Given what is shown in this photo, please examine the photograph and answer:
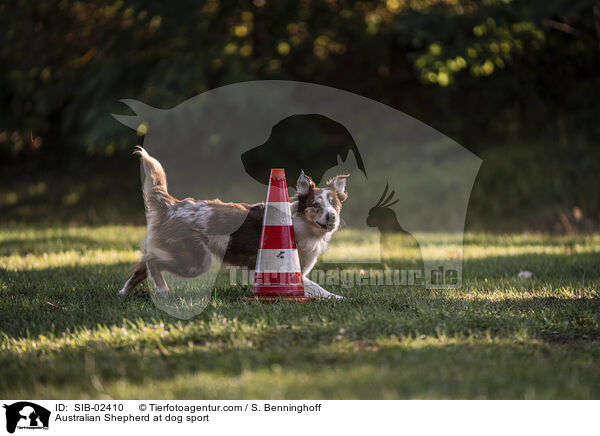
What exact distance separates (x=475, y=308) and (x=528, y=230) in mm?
8251

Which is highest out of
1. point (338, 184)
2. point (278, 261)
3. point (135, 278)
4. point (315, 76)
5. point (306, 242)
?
point (315, 76)

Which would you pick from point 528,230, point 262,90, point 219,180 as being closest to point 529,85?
point 528,230

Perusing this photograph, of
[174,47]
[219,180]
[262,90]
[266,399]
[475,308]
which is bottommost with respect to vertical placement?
[266,399]

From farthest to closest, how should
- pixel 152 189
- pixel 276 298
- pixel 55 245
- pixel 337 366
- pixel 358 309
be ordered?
pixel 55 245 < pixel 152 189 < pixel 276 298 < pixel 358 309 < pixel 337 366

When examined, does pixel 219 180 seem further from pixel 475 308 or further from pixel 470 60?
pixel 475 308

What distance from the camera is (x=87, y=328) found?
14.7 feet

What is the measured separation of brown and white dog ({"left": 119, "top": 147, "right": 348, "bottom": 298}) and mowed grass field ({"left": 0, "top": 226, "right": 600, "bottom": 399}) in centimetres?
32

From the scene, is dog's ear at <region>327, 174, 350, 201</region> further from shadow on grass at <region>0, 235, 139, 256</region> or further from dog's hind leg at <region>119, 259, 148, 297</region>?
shadow on grass at <region>0, 235, 139, 256</region>
